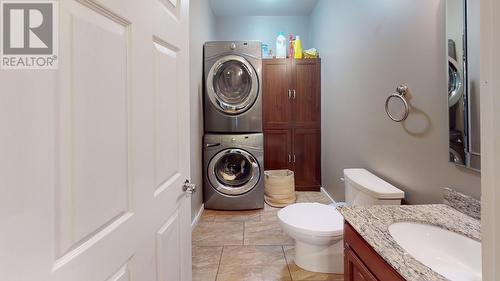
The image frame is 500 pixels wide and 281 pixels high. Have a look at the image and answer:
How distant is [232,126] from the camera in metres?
3.15

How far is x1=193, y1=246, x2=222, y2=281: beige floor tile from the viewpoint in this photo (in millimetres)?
1891

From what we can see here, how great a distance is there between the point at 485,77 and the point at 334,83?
2773 millimetres

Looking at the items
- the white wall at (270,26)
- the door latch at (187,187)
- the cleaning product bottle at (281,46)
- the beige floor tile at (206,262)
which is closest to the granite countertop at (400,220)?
the door latch at (187,187)

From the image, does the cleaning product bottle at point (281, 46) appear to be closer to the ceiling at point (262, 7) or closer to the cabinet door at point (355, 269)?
the ceiling at point (262, 7)

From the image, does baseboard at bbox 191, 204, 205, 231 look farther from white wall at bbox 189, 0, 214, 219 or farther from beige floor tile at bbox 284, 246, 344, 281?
beige floor tile at bbox 284, 246, 344, 281

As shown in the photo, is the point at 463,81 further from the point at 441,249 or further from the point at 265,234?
the point at 265,234

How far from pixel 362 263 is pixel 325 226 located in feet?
2.75

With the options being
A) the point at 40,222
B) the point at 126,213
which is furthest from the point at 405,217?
the point at 40,222

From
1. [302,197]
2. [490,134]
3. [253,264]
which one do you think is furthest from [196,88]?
[490,134]

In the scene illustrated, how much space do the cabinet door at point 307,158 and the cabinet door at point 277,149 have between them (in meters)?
0.10

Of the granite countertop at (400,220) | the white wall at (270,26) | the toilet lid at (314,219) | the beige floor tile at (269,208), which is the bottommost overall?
the beige floor tile at (269,208)

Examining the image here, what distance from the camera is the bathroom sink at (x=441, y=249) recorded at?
0.91 meters

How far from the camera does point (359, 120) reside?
2354 mm

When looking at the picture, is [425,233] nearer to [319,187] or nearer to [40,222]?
[40,222]
